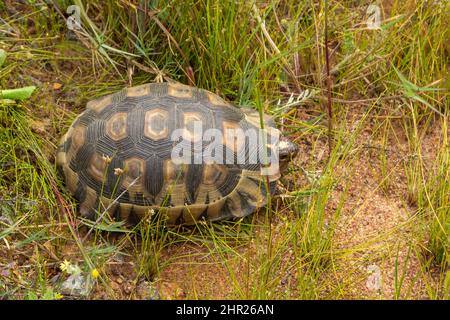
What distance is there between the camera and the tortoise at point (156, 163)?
268cm

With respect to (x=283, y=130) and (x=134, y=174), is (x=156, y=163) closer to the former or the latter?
(x=134, y=174)

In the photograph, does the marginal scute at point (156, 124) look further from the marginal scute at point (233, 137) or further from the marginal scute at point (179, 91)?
the marginal scute at point (233, 137)

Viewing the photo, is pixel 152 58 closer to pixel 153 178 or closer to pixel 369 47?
pixel 153 178

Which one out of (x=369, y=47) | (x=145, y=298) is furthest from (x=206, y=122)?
(x=369, y=47)

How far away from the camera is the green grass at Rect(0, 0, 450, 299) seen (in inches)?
102

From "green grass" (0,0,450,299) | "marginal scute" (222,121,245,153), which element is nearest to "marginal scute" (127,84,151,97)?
"green grass" (0,0,450,299)

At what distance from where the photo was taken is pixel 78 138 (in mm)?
2797

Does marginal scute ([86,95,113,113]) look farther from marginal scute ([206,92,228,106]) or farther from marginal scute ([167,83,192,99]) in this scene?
marginal scute ([206,92,228,106])

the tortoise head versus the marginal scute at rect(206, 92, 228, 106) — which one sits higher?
the marginal scute at rect(206, 92, 228, 106)

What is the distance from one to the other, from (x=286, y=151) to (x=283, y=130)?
1.01 feet

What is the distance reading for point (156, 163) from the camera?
2.67m

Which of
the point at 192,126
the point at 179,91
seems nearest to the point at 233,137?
the point at 192,126

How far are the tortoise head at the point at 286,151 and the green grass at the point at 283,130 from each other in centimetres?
12

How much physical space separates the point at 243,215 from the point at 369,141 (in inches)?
32.7
